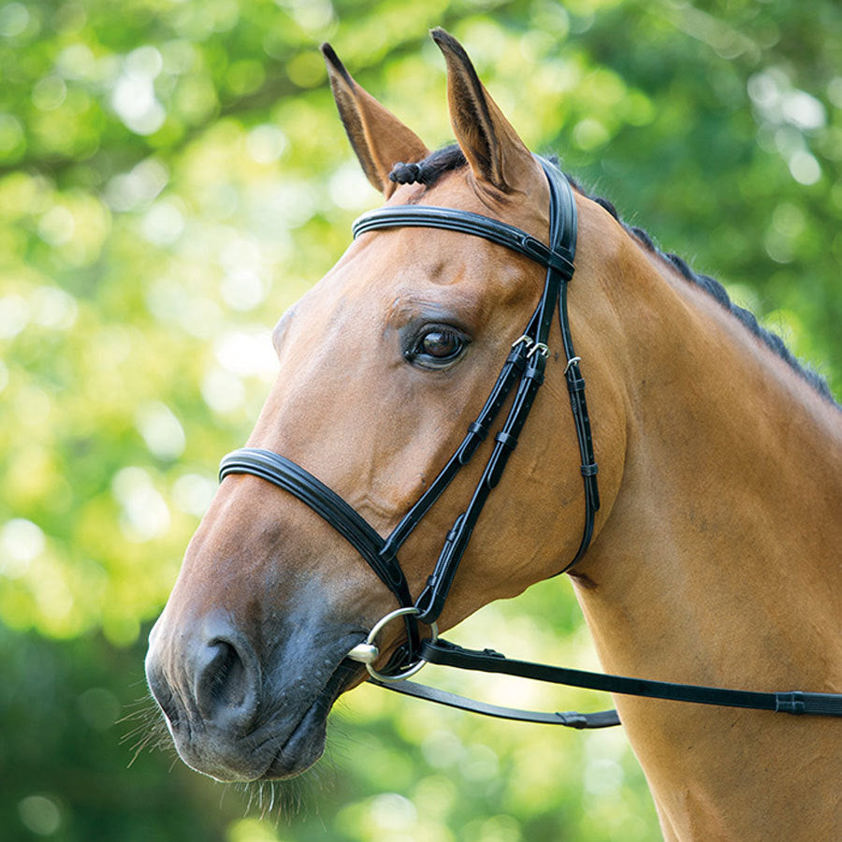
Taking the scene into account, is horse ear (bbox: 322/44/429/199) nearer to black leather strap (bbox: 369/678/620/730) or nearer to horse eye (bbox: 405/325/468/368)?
horse eye (bbox: 405/325/468/368)

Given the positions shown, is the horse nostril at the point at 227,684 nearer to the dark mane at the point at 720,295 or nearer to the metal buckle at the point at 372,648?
the metal buckle at the point at 372,648

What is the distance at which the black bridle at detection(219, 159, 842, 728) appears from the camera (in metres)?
2.01

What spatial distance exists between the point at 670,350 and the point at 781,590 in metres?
0.64

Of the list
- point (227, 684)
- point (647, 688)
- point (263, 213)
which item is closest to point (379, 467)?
point (227, 684)

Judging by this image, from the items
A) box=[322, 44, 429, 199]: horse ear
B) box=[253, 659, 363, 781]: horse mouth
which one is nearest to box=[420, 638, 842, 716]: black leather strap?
box=[253, 659, 363, 781]: horse mouth

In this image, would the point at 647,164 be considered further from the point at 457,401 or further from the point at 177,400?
the point at 457,401

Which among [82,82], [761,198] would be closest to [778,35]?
[761,198]

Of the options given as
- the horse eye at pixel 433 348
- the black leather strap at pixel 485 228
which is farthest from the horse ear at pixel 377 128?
the horse eye at pixel 433 348

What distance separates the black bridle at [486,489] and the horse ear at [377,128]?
17.7 inches

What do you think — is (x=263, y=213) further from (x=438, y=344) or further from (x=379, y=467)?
(x=379, y=467)

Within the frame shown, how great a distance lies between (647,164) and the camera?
6.31 meters

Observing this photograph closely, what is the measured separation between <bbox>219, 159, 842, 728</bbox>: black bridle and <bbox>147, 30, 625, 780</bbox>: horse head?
22mm

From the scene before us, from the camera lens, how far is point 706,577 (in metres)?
2.31

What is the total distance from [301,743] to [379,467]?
578 millimetres
